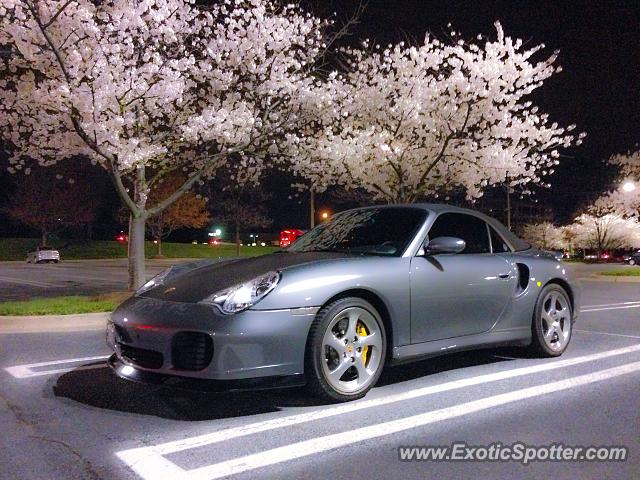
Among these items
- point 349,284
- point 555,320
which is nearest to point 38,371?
point 349,284

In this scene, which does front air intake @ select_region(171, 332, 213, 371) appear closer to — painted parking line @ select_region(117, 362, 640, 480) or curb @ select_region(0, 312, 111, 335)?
painted parking line @ select_region(117, 362, 640, 480)

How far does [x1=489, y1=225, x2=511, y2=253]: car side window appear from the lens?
5703 mm

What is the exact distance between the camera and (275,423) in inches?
153

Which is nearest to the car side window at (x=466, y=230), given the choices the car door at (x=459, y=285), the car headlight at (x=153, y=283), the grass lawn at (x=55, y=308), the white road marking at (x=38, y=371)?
the car door at (x=459, y=285)

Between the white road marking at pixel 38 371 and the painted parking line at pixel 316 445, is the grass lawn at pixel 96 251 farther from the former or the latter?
the painted parking line at pixel 316 445

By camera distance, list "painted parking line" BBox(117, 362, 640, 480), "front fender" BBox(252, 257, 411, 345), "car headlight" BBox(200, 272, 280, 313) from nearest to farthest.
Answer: "painted parking line" BBox(117, 362, 640, 480), "car headlight" BBox(200, 272, 280, 313), "front fender" BBox(252, 257, 411, 345)

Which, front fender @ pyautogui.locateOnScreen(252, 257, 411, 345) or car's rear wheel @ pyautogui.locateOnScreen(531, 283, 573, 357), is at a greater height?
front fender @ pyautogui.locateOnScreen(252, 257, 411, 345)

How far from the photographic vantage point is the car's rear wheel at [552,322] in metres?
5.77

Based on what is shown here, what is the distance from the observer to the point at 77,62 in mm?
10883

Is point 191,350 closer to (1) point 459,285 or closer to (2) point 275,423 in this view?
(2) point 275,423

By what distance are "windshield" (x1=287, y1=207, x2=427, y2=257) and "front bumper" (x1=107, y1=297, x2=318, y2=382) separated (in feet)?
3.50

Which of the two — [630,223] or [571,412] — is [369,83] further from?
[630,223]

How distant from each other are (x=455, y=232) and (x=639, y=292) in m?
12.3

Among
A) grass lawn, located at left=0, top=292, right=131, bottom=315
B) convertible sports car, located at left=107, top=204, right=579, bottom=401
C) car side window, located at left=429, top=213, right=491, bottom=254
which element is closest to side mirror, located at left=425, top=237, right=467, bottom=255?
convertible sports car, located at left=107, top=204, right=579, bottom=401
